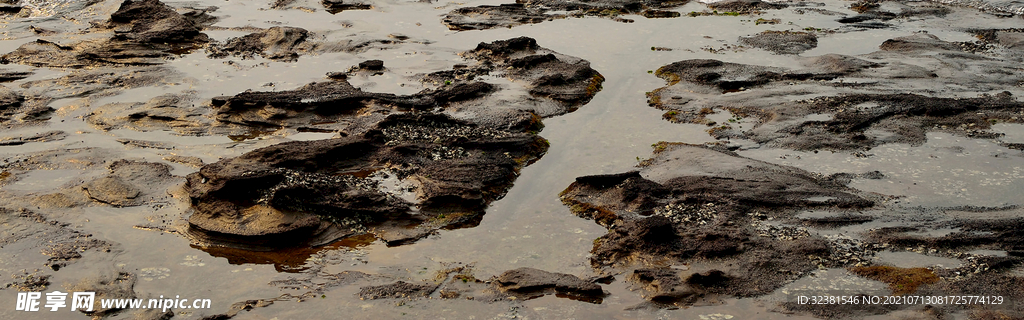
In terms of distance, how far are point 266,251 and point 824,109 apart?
946cm

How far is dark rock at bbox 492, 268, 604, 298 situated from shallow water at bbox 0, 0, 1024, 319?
160 millimetres

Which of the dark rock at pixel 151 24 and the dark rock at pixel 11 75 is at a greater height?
the dark rock at pixel 151 24

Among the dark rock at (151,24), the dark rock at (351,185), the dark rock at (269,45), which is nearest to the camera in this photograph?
the dark rock at (351,185)

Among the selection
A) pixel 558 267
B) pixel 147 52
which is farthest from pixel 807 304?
pixel 147 52

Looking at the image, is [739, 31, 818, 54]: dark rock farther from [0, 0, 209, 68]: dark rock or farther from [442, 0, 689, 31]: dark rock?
[0, 0, 209, 68]: dark rock

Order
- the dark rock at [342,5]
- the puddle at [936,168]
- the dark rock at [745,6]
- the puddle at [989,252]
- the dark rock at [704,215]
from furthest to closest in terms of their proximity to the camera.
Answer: the dark rock at [745,6], the dark rock at [342,5], the puddle at [936,168], the puddle at [989,252], the dark rock at [704,215]

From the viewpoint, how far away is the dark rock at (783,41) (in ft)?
54.8

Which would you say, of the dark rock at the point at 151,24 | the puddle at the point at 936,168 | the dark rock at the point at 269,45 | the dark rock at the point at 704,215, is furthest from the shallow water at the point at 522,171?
the dark rock at the point at 151,24

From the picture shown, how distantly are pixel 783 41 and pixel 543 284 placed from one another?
1129 centimetres

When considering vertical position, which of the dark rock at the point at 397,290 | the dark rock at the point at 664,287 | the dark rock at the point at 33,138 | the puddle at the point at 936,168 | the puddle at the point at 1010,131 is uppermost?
the puddle at the point at 1010,131

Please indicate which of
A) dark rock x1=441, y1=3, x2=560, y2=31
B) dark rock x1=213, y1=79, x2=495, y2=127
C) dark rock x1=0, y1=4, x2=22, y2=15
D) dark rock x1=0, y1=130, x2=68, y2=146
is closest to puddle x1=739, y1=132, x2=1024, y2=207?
dark rock x1=213, y1=79, x2=495, y2=127

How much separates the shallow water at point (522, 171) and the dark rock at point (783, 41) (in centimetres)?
39

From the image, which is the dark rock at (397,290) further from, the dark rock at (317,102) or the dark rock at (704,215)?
the dark rock at (317,102)

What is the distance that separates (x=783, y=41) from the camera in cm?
1716
